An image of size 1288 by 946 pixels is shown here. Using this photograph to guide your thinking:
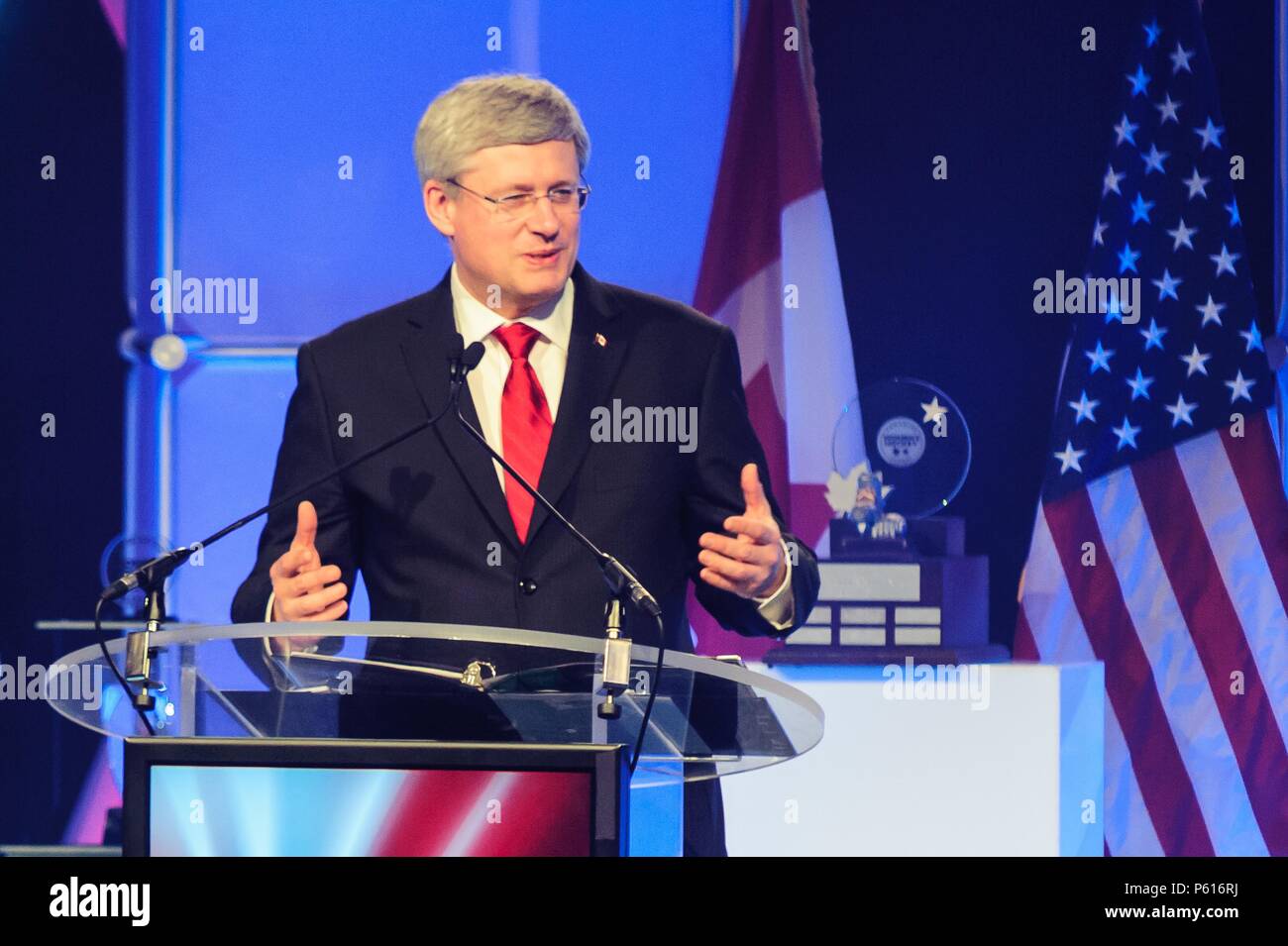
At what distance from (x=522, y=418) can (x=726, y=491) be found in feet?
1.25

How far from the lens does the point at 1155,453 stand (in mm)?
4359

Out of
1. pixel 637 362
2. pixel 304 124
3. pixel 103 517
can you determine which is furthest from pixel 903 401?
pixel 103 517

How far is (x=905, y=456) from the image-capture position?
4.38 m

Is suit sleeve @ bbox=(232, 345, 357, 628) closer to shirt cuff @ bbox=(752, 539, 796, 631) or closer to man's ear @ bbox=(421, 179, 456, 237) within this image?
man's ear @ bbox=(421, 179, 456, 237)

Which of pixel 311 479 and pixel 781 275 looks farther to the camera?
pixel 781 275

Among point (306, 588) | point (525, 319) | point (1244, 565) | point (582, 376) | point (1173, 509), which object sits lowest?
point (306, 588)

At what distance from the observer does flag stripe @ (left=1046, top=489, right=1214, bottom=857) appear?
4.30 metres

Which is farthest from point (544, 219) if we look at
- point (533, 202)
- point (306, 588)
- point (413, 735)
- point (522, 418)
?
point (413, 735)

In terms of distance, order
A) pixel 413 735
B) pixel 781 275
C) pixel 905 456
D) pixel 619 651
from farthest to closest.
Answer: pixel 781 275, pixel 905 456, pixel 413 735, pixel 619 651

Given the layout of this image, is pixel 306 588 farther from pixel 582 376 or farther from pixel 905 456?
pixel 905 456

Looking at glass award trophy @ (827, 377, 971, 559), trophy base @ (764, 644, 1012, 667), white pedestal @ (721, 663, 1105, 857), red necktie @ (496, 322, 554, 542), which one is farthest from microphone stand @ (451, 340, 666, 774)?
glass award trophy @ (827, 377, 971, 559)

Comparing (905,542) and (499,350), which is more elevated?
(499,350)

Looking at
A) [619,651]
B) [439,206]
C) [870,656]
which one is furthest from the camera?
[870,656]

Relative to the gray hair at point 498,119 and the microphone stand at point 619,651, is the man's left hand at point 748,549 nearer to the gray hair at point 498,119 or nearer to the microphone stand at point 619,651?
the microphone stand at point 619,651
